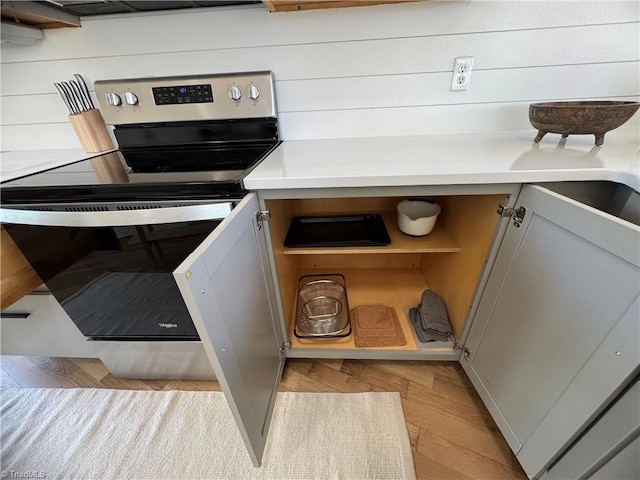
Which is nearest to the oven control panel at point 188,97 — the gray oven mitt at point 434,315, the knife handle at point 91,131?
the knife handle at point 91,131

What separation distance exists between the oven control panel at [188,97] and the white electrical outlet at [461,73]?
0.73 m

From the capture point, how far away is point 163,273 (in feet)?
2.79

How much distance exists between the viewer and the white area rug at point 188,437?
2.92 feet

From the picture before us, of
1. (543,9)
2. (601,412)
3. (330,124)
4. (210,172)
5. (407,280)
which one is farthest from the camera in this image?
(407,280)

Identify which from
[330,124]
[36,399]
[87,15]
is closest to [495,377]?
[330,124]

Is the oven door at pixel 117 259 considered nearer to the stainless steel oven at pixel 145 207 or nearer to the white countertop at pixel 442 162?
the stainless steel oven at pixel 145 207

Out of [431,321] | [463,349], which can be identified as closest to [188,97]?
[431,321]

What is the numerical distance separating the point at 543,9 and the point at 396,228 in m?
0.93

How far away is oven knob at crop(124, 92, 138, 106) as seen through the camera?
1067 mm

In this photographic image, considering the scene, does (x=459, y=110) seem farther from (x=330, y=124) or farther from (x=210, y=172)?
(x=210, y=172)

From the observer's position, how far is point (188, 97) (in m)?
1.07

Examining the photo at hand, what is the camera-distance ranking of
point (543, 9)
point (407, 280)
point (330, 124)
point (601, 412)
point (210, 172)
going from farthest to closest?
point (407, 280), point (330, 124), point (543, 9), point (210, 172), point (601, 412)

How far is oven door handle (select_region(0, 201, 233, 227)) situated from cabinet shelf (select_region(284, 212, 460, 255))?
1.19ft

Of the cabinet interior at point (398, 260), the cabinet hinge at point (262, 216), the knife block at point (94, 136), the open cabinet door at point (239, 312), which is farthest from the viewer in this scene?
the knife block at point (94, 136)
